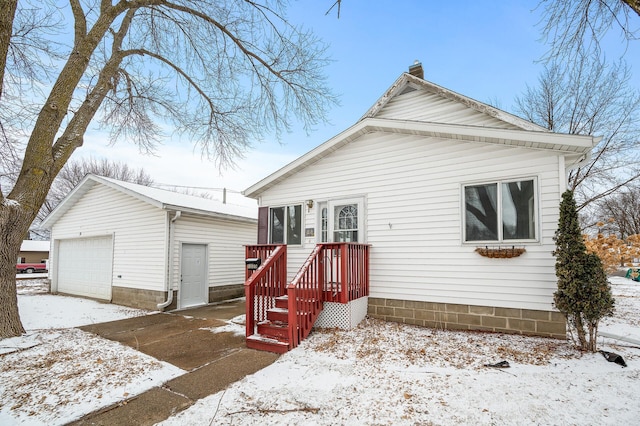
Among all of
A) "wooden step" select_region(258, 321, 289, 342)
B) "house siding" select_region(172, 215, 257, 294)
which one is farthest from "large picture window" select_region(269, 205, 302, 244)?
"house siding" select_region(172, 215, 257, 294)

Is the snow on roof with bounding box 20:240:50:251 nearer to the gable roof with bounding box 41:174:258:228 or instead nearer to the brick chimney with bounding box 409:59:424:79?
the gable roof with bounding box 41:174:258:228

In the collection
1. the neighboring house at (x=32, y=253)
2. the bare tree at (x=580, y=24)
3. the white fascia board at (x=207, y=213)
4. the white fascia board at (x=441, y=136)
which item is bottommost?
the neighboring house at (x=32, y=253)

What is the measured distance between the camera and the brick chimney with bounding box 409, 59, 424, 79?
8.59 meters

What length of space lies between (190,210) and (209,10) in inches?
218

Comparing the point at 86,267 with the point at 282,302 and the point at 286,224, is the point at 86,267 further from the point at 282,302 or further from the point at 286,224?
the point at 282,302

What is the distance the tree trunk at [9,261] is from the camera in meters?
5.90

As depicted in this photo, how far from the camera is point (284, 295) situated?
6508 mm

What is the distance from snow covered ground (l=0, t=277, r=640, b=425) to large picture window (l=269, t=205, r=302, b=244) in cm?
289

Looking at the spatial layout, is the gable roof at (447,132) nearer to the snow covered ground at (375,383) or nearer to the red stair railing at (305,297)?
the red stair railing at (305,297)

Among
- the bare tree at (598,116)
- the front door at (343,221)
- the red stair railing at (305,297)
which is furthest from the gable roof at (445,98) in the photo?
the bare tree at (598,116)

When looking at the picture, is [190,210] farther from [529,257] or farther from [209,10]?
[529,257]

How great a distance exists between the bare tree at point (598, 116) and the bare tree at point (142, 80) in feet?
36.9

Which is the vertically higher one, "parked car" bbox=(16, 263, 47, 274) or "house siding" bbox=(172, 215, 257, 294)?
"house siding" bbox=(172, 215, 257, 294)

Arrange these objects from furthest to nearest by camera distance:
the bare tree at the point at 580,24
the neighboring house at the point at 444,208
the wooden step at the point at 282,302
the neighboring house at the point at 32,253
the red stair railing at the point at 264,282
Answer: the neighboring house at the point at 32,253 < the wooden step at the point at 282,302 < the red stair railing at the point at 264,282 < the neighboring house at the point at 444,208 < the bare tree at the point at 580,24
